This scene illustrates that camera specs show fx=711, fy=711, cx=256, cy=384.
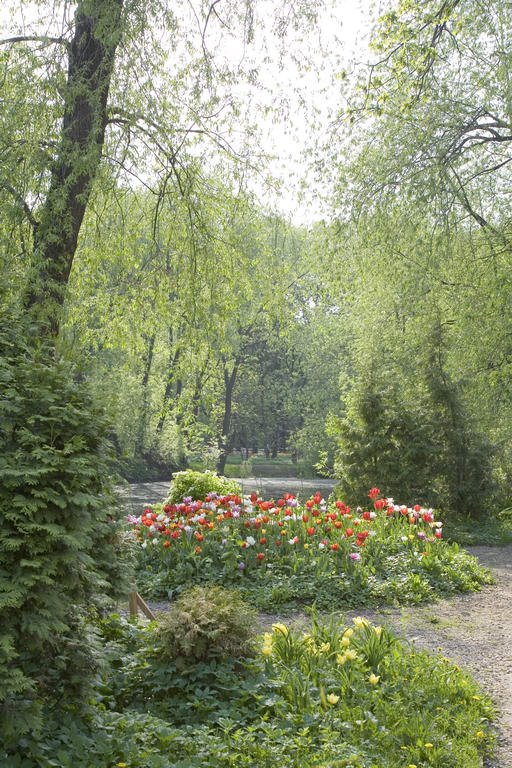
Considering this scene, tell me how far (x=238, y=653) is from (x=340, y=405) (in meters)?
25.3

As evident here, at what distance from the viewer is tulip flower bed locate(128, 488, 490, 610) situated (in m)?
6.34

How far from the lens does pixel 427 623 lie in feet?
18.5

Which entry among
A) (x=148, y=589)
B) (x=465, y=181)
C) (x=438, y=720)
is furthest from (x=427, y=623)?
(x=465, y=181)

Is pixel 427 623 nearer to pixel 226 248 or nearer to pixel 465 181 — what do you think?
pixel 226 248

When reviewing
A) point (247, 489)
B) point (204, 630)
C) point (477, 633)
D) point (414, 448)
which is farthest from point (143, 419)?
point (204, 630)

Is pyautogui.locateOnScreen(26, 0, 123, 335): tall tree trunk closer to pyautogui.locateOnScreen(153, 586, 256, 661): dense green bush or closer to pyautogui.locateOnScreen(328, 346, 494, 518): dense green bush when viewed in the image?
pyautogui.locateOnScreen(153, 586, 256, 661): dense green bush

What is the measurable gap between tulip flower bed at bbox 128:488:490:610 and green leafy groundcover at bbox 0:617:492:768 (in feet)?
6.14

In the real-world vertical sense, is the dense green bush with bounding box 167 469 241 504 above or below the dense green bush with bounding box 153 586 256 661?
above

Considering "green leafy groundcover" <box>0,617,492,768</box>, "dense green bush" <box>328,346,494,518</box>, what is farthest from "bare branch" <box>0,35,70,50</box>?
"dense green bush" <box>328,346,494,518</box>

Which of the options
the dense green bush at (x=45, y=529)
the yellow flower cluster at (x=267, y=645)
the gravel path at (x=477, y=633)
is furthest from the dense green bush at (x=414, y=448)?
the dense green bush at (x=45, y=529)

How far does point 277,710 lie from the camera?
11.4 feet

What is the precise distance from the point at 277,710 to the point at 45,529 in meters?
1.55

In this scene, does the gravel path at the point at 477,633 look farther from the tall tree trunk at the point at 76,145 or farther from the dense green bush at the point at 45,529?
the tall tree trunk at the point at 76,145

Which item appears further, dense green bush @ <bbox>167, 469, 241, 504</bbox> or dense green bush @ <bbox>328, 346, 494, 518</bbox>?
dense green bush @ <bbox>328, 346, 494, 518</bbox>
